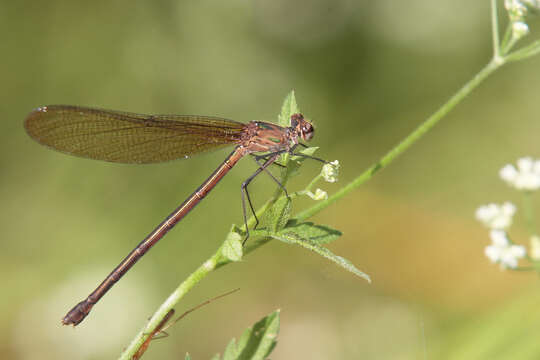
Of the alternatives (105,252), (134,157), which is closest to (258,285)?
(105,252)

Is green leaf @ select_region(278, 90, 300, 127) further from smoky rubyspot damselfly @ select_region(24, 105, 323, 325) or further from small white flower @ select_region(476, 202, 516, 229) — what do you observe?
small white flower @ select_region(476, 202, 516, 229)

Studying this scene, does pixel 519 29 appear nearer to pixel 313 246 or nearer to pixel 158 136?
pixel 313 246

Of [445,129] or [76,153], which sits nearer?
[76,153]

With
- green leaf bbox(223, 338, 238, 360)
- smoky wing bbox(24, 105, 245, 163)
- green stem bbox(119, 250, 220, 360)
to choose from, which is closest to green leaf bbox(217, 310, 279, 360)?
green leaf bbox(223, 338, 238, 360)

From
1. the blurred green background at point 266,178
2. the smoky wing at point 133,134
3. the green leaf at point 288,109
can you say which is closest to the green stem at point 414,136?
the green leaf at point 288,109

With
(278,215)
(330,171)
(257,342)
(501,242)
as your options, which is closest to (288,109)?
(330,171)

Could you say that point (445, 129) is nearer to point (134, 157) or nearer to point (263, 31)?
point (263, 31)
